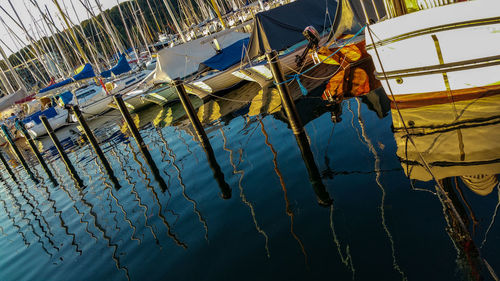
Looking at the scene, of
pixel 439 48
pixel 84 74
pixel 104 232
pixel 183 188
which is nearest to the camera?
pixel 439 48

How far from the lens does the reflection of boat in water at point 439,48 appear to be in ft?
20.9

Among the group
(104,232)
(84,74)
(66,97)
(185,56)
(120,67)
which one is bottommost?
(104,232)

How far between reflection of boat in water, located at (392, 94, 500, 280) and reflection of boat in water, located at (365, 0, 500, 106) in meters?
0.46

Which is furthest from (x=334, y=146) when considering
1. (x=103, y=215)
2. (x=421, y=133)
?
(x=103, y=215)

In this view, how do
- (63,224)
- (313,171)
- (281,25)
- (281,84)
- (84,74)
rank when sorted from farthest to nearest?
(84,74)
(281,25)
(63,224)
(281,84)
(313,171)

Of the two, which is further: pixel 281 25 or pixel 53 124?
pixel 53 124

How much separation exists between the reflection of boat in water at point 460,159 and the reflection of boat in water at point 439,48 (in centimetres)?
46

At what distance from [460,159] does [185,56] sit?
16834mm

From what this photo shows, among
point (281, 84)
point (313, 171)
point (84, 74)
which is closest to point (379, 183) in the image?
point (313, 171)

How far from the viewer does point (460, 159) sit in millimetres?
5211

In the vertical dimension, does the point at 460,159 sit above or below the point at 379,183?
below

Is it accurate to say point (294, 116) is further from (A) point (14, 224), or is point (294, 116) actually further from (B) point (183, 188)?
(A) point (14, 224)

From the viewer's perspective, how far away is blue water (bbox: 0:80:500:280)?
12.7 ft

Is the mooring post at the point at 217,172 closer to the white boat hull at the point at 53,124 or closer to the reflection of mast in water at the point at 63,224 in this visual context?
the reflection of mast in water at the point at 63,224
